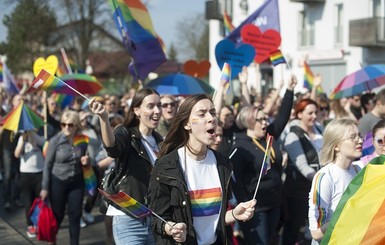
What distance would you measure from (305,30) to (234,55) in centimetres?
2550

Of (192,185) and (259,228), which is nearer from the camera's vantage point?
(192,185)

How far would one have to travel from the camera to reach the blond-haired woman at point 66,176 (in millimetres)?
6590

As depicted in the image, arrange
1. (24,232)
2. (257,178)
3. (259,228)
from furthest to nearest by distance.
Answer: (24,232), (257,178), (259,228)

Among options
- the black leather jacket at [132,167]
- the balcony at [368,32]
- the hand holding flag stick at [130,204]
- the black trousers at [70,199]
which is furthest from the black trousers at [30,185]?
the balcony at [368,32]

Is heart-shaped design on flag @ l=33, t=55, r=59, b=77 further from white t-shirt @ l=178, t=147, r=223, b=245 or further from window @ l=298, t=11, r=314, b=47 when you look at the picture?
window @ l=298, t=11, r=314, b=47

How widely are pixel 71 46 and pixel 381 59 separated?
76.3 feet

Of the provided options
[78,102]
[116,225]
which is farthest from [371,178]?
[78,102]

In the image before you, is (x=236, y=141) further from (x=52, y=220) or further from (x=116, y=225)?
(x=52, y=220)

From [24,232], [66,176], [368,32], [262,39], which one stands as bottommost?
[24,232]

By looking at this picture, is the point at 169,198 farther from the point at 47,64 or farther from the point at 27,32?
the point at 27,32

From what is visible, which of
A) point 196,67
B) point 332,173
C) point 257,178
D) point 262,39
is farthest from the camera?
point 196,67

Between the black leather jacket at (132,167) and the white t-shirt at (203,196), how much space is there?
34.8 inches

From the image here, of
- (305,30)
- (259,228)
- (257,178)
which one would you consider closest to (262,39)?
(257,178)

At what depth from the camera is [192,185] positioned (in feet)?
11.6
